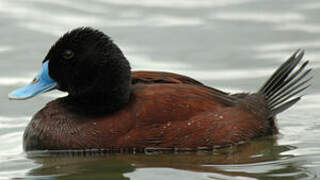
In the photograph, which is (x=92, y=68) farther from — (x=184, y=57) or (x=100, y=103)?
(x=184, y=57)

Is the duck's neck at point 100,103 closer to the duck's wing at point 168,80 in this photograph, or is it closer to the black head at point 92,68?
the black head at point 92,68

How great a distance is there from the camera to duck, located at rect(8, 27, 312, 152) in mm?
7762

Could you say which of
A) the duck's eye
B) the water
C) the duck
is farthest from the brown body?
the duck's eye

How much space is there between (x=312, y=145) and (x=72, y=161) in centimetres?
192

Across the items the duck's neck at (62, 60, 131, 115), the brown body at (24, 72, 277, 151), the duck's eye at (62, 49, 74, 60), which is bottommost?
the brown body at (24, 72, 277, 151)

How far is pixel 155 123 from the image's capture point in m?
7.73

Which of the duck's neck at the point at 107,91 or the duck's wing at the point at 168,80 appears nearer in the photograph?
the duck's neck at the point at 107,91

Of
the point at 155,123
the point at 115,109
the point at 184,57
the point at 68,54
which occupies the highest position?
the point at 184,57

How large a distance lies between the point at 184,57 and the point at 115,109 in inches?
120

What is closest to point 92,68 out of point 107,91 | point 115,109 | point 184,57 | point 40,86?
point 107,91

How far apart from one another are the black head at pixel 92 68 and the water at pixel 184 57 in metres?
0.50

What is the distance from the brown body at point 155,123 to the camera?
7.74 m

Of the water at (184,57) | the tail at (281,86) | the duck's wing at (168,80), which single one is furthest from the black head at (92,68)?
the tail at (281,86)

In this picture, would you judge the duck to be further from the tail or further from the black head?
the tail
